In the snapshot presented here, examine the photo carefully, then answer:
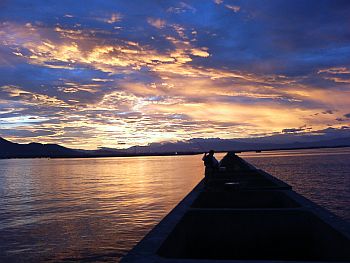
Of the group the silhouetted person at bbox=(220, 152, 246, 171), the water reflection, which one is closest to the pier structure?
the water reflection

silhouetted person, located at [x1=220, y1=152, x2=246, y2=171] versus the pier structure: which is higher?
silhouetted person, located at [x1=220, y1=152, x2=246, y2=171]

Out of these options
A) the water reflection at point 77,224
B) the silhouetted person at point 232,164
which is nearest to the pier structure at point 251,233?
the water reflection at point 77,224

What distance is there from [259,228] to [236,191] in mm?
5782

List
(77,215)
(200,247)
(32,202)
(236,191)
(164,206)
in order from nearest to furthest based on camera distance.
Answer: (200,247) < (236,191) < (77,215) < (164,206) < (32,202)

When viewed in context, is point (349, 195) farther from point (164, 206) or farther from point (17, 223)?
point (17, 223)

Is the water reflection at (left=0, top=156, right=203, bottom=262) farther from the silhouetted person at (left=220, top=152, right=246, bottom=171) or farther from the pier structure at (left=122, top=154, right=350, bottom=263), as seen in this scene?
the silhouetted person at (left=220, top=152, right=246, bottom=171)

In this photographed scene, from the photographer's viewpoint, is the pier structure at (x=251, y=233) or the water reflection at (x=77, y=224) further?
the water reflection at (x=77, y=224)

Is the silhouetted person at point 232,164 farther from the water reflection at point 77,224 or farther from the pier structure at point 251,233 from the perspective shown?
the pier structure at point 251,233

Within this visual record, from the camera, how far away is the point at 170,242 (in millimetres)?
8023

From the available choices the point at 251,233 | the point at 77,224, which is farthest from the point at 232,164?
the point at 251,233

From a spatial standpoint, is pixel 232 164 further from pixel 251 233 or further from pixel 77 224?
pixel 251 233

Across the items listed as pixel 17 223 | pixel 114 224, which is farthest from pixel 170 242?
pixel 17 223

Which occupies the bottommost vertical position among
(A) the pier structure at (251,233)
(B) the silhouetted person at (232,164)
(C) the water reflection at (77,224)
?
(C) the water reflection at (77,224)

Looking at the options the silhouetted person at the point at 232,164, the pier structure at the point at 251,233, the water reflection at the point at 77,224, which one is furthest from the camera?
the silhouetted person at the point at 232,164
